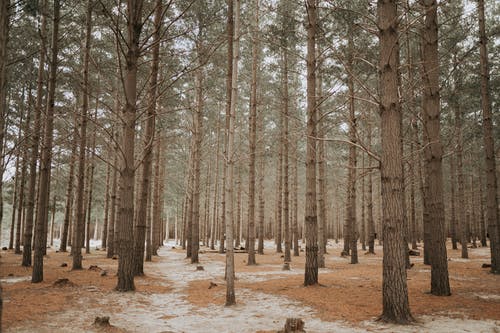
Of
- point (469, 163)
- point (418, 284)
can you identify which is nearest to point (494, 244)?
point (418, 284)

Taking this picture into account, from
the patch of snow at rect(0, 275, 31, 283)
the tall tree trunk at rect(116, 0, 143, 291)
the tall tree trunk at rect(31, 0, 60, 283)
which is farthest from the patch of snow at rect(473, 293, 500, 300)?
the patch of snow at rect(0, 275, 31, 283)

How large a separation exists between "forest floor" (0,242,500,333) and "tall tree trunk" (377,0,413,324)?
15.8 inches

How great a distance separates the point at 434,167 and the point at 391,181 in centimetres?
283

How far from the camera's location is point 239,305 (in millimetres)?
6914

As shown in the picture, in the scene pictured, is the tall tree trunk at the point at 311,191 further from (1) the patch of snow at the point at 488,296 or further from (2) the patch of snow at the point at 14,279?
(2) the patch of snow at the point at 14,279

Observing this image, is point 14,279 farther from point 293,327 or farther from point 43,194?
point 293,327

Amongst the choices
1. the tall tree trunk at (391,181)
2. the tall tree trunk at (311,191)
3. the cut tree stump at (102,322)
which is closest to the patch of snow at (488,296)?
the tall tree trunk at (391,181)

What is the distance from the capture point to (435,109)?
7961mm

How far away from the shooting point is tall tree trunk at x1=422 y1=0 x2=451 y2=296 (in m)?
7.45

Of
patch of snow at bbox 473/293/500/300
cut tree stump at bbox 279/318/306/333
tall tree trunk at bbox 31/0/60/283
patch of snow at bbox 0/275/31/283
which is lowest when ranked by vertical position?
patch of snow at bbox 0/275/31/283

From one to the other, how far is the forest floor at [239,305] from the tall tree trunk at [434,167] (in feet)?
1.61

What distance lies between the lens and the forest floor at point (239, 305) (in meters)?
5.31

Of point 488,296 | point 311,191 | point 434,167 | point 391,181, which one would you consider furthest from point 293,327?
point 488,296

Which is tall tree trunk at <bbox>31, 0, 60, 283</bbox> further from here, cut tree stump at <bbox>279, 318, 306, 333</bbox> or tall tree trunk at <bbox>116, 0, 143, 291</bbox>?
cut tree stump at <bbox>279, 318, 306, 333</bbox>
